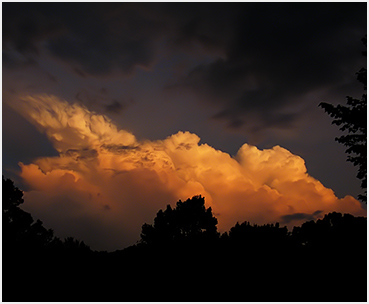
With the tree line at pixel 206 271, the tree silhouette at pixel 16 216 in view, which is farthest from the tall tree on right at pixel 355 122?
the tree silhouette at pixel 16 216

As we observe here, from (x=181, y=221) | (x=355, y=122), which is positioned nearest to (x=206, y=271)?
(x=355, y=122)

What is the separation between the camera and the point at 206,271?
A: 578 inches

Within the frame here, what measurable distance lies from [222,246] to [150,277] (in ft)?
14.8

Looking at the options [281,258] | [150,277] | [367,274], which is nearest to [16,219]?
[150,277]

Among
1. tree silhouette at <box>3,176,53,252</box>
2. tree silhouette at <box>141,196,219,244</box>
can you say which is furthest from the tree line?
tree silhouette at <box>141,196,219,244</box>

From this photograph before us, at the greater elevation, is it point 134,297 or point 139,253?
point 139,253

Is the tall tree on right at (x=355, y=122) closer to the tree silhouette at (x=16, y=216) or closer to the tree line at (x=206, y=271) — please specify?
the tree line at (x=206, y=271)

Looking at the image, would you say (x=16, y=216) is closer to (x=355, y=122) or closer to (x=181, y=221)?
(x=181, y=221)

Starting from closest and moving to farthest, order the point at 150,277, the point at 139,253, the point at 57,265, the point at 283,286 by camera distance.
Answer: the point at 283,286 < the point at 150,277 < the point at 57,265 < the point at 139,253

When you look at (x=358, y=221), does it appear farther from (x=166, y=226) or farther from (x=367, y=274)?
(x=166, y=226)

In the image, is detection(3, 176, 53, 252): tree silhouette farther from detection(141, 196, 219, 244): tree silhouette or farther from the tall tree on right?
the tall tree on right

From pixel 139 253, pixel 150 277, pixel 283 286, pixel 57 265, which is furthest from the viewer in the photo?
pixel 139 253

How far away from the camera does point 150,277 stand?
580 inches

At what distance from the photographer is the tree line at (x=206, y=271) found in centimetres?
1289
